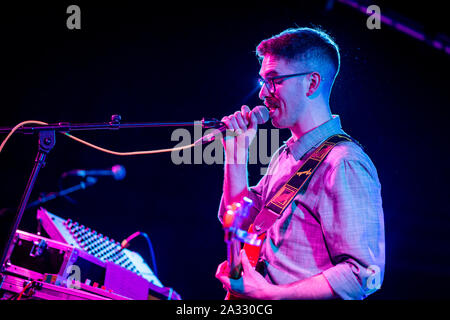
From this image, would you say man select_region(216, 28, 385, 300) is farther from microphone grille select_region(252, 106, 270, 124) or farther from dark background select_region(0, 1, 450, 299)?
dark background select_region(0, 1, 450, 299)

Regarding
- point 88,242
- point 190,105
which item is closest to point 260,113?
point 88,242

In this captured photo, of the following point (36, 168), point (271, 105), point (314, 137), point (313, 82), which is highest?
point (313, 82)

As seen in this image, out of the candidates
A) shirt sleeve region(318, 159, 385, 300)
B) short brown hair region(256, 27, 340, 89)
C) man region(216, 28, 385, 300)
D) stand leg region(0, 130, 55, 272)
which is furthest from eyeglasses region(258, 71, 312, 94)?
stand leg region(0, 130, 55, 272)

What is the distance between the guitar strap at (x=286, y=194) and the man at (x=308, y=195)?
0.03m

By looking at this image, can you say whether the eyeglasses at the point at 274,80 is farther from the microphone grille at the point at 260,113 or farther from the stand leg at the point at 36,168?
the stand leg at the point at 36,168

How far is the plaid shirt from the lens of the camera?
4.86ft

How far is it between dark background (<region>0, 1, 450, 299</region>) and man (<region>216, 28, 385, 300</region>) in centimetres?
148

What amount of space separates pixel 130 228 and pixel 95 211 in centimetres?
47

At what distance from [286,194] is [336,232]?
0.37 meters

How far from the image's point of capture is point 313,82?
6.91ft

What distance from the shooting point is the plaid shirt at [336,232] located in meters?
1.48

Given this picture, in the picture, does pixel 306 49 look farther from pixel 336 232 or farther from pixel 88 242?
pixel 88 242
